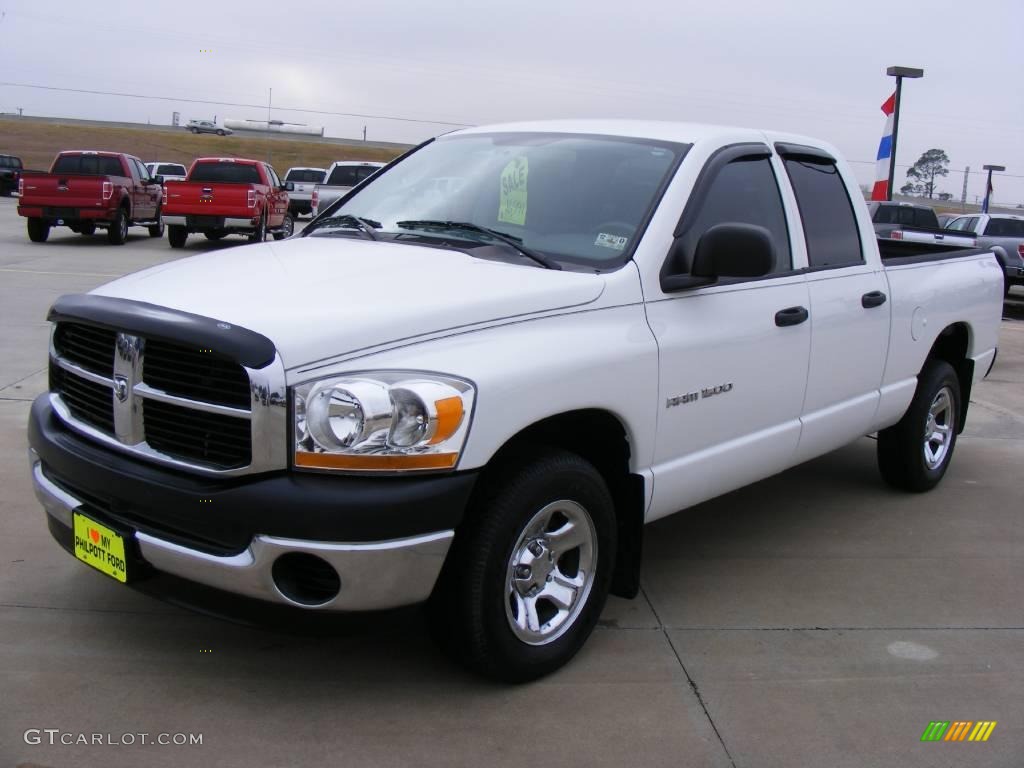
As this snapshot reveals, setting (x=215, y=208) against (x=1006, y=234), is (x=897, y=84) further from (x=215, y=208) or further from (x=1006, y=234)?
(x=215, y=208)

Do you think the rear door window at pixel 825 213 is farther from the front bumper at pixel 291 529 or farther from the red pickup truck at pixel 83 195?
the red pickup truck at pixel 83 195

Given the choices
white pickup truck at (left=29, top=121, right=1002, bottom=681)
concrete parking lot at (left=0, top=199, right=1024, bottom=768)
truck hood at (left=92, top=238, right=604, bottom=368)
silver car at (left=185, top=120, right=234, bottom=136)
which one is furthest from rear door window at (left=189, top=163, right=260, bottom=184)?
silver car at (left=185, top=120, right=234, bottom=136)

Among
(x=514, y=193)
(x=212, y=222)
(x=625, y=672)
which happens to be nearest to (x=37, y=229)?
(x=212, y=222)

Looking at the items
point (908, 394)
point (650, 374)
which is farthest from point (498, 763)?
point (908, 394)

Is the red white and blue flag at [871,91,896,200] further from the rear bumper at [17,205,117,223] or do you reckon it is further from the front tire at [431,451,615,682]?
the front tire at [431,451,615,682]

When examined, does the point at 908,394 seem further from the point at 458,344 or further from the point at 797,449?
the point at 458,344

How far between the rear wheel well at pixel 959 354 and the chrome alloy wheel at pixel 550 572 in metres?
3.30

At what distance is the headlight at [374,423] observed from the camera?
9.29ft

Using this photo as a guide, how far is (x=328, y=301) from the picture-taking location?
312 centimetres

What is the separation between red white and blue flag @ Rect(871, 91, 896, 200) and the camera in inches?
939

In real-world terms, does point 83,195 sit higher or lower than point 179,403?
higher

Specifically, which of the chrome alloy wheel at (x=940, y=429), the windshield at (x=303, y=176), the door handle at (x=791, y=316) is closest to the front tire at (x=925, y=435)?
the chrome alloy wheel at (x=940, y=429)

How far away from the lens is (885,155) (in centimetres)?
2403

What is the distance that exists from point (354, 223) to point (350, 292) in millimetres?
1167
